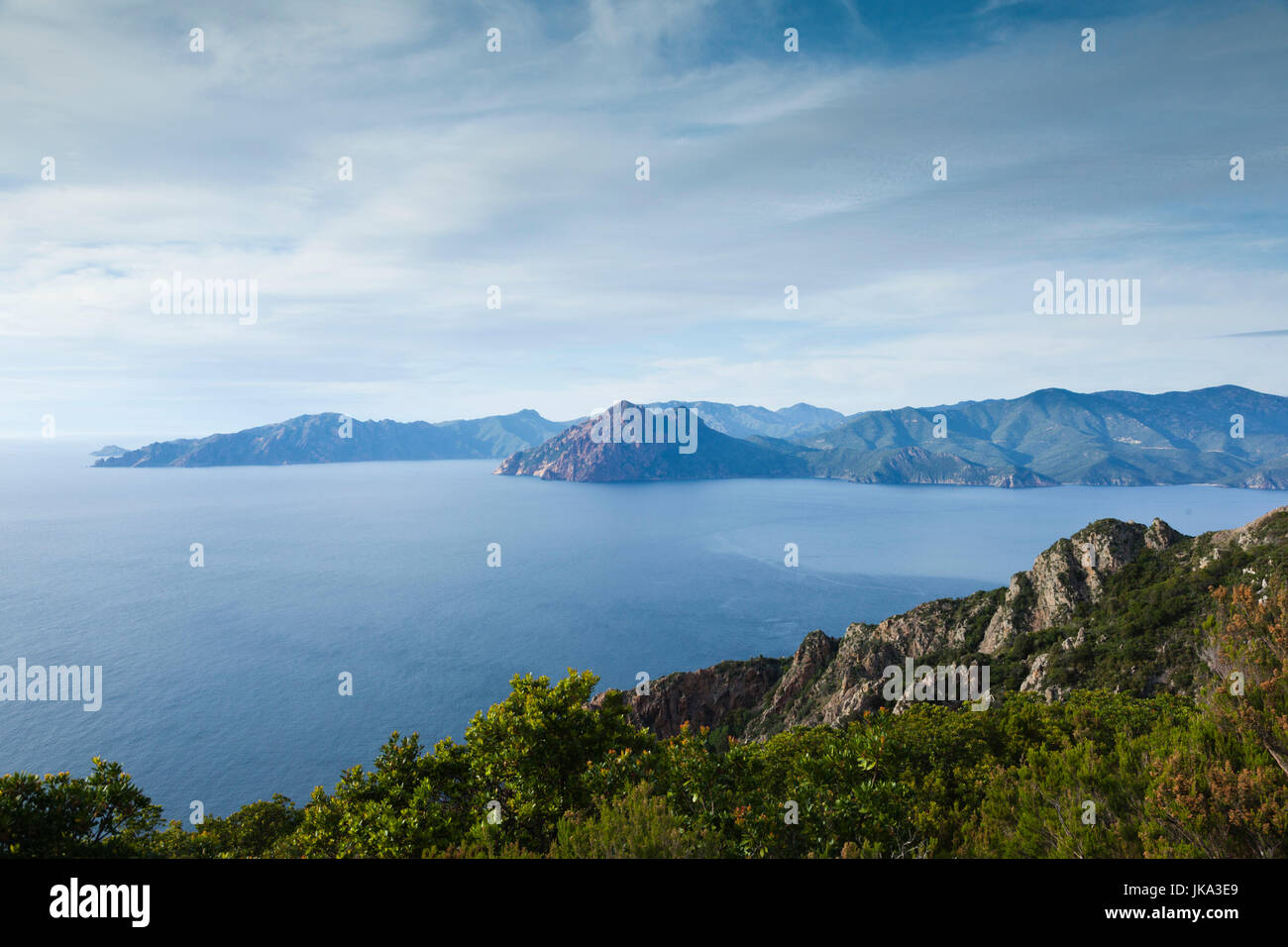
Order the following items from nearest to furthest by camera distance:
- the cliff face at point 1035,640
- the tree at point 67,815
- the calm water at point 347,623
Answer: the tree at point 67,815 → the cliff face at point 1035,640 → the calm water at point 347,623

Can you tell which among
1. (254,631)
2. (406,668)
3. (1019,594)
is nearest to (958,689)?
(1019,594)

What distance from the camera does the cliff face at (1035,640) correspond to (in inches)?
1801

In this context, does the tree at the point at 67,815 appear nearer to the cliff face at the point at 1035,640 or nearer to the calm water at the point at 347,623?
the cliff face at the point at 1035,640

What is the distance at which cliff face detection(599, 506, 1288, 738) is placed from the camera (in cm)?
4575

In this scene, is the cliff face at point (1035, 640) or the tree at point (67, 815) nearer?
the tree at point (67, 815)

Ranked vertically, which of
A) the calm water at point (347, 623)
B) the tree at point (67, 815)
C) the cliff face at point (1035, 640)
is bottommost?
the calm water at point (347, 623)

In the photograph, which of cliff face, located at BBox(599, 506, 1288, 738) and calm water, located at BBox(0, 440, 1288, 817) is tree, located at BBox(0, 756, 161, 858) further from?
calm water, located at BBox(0, 440, 1288, 817)

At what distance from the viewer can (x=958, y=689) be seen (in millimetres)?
51125

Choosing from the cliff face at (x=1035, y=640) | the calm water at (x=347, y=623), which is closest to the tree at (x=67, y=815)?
the cliff face at (x=1035, y=640)

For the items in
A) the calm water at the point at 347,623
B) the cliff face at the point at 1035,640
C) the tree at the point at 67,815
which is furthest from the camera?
the calm water at the point at 347,623

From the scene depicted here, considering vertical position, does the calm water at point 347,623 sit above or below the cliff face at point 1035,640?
below

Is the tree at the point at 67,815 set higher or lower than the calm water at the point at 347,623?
higher
